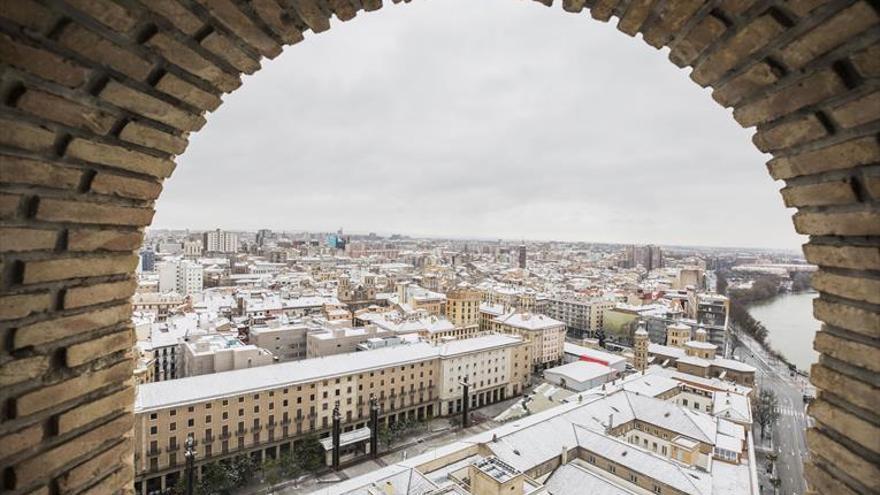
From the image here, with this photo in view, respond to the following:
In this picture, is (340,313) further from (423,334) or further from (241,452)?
(241,452)

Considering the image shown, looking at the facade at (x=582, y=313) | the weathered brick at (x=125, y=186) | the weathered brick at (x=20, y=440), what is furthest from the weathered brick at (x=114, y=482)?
the facade at (x=582, y=313)

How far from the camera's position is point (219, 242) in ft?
369

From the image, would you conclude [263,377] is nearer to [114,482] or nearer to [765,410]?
[114,482]

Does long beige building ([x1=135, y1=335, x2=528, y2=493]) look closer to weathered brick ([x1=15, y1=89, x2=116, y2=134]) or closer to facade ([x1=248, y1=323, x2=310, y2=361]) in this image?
facade ([x1=248, y1=323, x2=310, y2=361])

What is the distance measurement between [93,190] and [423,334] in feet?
103

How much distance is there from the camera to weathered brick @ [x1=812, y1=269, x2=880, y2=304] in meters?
1.56

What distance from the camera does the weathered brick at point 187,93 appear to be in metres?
1.80

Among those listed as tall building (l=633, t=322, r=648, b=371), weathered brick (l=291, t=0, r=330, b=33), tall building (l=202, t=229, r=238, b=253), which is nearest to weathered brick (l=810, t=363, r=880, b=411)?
weathered brick (l=291, t=0, r=330, b=33)

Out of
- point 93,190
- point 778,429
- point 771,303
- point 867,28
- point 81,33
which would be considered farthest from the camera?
point 771,303

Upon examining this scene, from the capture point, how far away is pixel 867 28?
1.35 m

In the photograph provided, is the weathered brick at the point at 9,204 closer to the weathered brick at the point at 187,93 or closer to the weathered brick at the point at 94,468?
the weathered brick at the point at 187,93

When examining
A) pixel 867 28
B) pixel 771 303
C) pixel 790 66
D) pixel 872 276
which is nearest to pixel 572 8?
pixel 790 66

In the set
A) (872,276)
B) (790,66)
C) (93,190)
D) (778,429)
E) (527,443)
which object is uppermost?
(790,66)

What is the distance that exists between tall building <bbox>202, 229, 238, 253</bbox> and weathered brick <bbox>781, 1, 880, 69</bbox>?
120 metres
